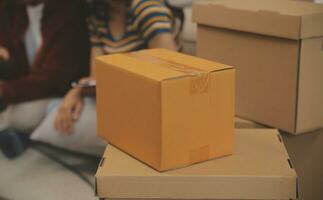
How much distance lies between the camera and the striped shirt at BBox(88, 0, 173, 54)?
5.59 feet

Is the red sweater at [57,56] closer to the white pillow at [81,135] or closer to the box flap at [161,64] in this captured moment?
the white pillow at [81,135]

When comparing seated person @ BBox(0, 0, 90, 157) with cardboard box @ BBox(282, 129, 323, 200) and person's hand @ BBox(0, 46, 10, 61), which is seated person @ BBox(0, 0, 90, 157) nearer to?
person's hand @ BBox(0, 46, 10, 61)

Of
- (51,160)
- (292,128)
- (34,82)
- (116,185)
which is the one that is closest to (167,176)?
(116,185)

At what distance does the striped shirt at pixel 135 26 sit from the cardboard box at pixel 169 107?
66 cm

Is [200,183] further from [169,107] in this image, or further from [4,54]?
[4,54]

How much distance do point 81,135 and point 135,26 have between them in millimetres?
426

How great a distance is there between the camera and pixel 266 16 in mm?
1198

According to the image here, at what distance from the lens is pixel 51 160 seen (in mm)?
1918

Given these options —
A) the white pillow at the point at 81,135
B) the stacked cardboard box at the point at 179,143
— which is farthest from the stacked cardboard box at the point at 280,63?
the white pillow at the point at 81,135

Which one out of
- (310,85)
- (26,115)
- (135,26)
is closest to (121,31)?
(135,26)

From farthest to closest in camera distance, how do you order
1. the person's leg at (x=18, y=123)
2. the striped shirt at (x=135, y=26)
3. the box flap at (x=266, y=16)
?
the person's leg at (x=18, y=123) → the striped shirt at (x=135, y=26) → the box flap at (x=266, y=16)

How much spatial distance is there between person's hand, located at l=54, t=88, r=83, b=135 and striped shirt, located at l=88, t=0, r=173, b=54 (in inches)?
7.7

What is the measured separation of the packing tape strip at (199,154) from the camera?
3.16 ft

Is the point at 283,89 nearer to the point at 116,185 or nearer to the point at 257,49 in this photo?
the point at 257,49
